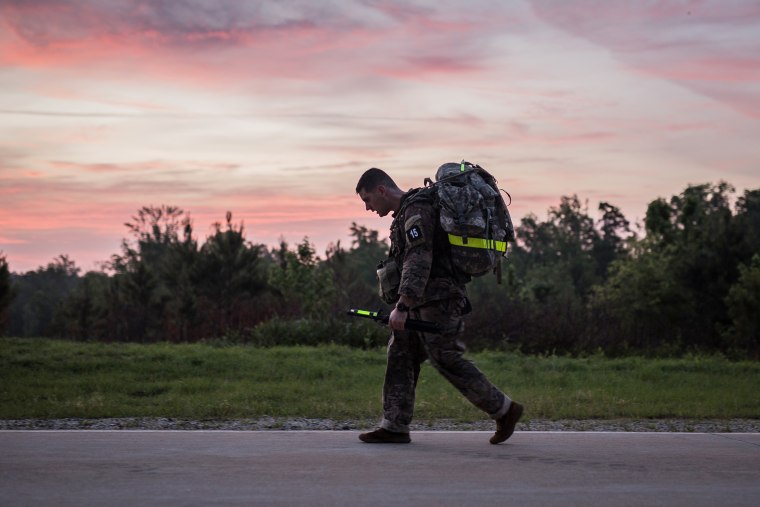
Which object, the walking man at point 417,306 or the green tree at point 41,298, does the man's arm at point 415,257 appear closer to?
the walking man at point 417,306

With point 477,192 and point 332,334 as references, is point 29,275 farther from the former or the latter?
point 477,192

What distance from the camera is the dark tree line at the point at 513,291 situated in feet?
68.2

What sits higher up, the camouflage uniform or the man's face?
the man's face

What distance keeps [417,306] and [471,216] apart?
0.71 m

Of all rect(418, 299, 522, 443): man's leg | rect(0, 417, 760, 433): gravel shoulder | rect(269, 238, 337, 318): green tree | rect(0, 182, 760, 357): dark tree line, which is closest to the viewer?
rect(418, 299, 522, 443): man's leg

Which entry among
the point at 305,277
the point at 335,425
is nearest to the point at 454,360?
the point at 335,425

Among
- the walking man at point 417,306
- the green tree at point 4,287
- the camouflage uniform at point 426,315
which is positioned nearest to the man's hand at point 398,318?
the walking man at point 417,306

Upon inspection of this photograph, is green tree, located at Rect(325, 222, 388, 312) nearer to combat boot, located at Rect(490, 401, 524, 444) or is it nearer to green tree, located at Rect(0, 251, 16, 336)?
combat boot, located at Rect(490, 401, 524, 444)

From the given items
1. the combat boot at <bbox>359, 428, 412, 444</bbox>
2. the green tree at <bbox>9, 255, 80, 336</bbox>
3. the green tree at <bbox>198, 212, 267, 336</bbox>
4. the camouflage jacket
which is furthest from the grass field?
the green tree at <bbox>9, 255, 80, 336</bbox>

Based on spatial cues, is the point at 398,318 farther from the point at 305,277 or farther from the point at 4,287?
the point at 4,287

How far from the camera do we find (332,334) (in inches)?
730

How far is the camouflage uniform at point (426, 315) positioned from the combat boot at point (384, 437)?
37mm

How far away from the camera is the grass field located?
34.1 ft

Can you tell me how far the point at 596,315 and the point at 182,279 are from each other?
3508 centimetres
